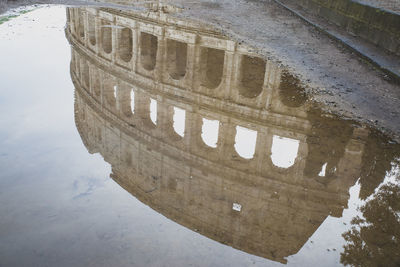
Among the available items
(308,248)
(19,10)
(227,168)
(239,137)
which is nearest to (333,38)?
Answer: (239,137)

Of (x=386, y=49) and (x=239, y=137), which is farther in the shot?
(x=386, y=49)

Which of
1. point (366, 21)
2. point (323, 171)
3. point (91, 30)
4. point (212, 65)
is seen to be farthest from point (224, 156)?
point (91, 30)

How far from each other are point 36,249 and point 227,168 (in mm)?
3154

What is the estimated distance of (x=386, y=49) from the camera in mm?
12117

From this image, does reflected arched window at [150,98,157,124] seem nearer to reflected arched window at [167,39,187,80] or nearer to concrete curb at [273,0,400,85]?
reflected arched window at [167,39,187,80]

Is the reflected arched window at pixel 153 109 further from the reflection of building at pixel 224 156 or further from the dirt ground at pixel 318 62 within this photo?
the dirt ground at pixel 318 62

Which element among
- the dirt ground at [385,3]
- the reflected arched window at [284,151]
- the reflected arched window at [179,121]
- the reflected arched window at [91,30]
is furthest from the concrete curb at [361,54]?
the reflected arched window at [91,30]

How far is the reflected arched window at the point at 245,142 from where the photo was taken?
6.99m

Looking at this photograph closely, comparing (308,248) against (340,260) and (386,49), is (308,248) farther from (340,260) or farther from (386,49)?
(386,49)

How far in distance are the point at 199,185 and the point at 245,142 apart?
6.83 feet

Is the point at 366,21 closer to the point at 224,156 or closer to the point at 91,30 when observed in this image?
the point at 224,156

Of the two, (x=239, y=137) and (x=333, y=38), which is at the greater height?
(x=333, y=38)

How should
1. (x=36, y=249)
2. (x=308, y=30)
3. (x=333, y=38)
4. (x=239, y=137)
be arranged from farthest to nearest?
(x=308, y=30) → (x=333, y=38) → (x=239, y=137) → (x=36, y=249)

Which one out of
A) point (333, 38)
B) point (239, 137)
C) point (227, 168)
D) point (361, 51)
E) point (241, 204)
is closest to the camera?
point (241, 204)
